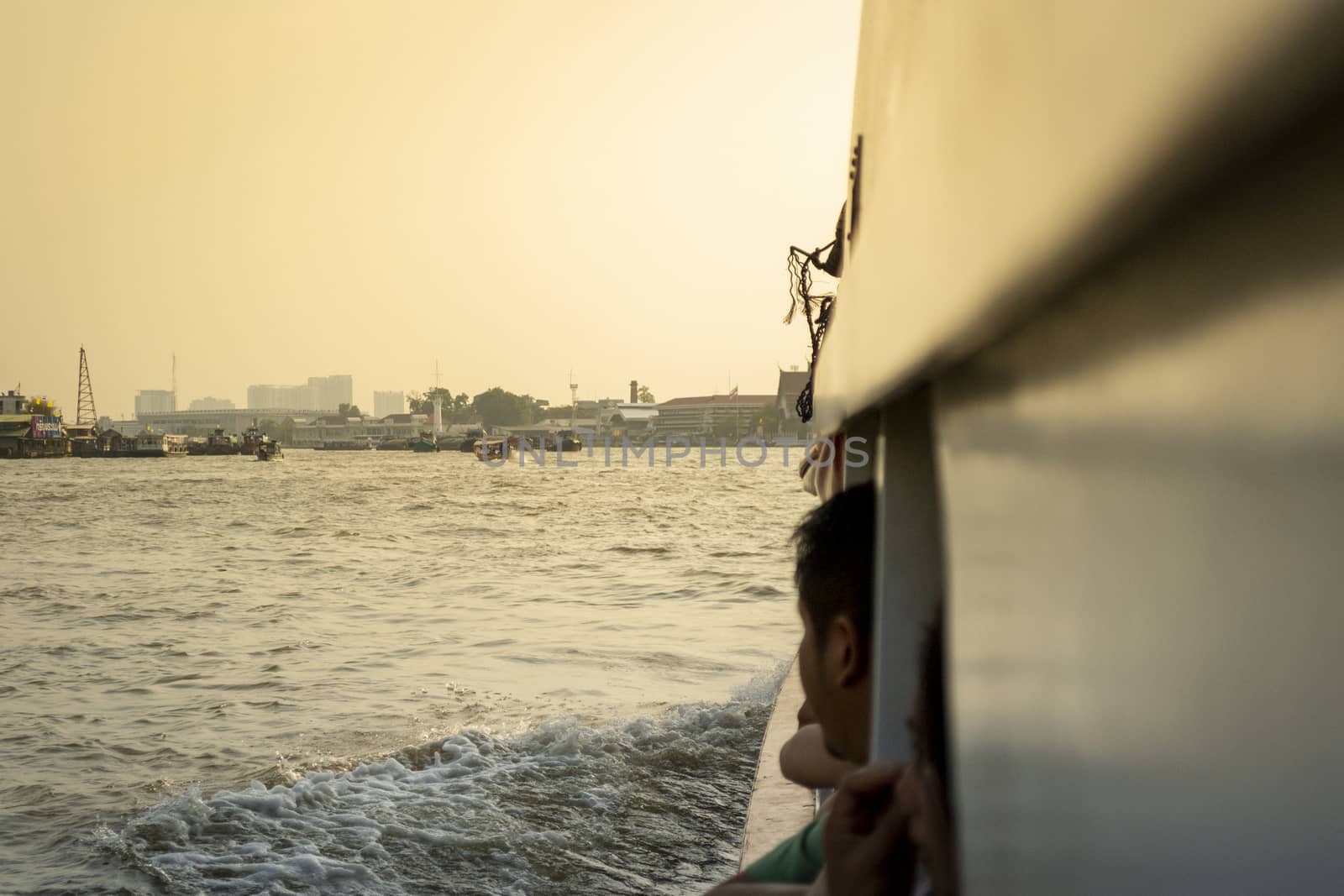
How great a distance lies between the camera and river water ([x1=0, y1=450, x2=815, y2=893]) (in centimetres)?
458

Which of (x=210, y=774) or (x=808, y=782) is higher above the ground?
(x=808, y=782)

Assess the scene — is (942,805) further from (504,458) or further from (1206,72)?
(504,458)

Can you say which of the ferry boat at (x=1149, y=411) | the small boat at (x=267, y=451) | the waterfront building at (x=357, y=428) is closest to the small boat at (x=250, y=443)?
the small boat at (x=267, y=451)

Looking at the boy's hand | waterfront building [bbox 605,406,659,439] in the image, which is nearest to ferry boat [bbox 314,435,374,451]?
waterfront building [bbox 605,406,659,439]

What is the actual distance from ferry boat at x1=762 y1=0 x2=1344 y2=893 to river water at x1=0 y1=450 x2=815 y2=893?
127cm

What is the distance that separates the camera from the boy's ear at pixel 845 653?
1226mm

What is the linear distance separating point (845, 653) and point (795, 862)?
374mm

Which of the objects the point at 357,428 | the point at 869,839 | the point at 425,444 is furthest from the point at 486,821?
the point at 357,428

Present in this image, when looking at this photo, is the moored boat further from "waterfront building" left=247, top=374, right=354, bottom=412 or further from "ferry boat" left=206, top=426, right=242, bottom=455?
"waterfront building" left=247, top=374, right=354, bottom=412

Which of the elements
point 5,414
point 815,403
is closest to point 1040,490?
point 815,403

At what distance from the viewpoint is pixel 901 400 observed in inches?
38.4

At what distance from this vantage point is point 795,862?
57.2 inches

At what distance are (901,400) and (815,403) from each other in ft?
2.32

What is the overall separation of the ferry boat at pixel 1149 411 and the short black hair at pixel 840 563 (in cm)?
73
